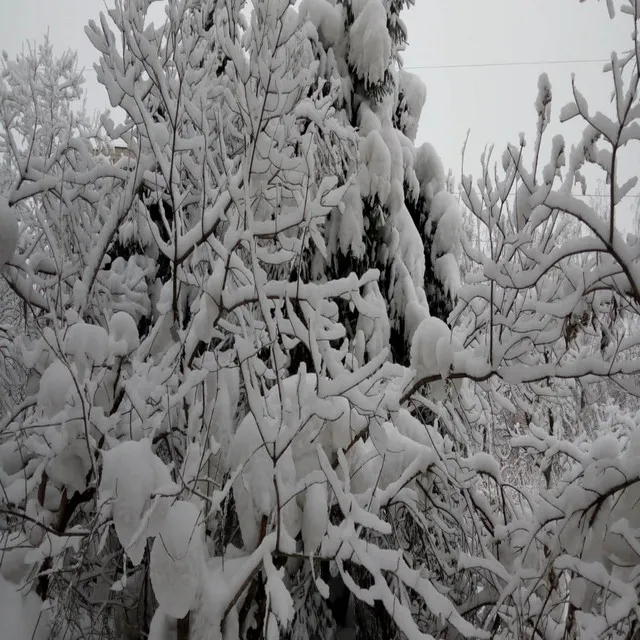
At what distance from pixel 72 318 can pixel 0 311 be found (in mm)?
4285

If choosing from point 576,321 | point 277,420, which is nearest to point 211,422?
point 277,420

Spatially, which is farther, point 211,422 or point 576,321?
point 576,321

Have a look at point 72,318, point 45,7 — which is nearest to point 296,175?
point 72,318

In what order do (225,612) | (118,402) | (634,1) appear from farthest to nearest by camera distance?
(118,402) → (225,612) → (634,1)

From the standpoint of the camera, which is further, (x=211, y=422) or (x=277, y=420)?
(x=277, y=420)

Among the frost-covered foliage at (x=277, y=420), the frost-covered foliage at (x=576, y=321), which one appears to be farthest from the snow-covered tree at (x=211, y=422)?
the frost-covered foliage at (x=576, y=321)

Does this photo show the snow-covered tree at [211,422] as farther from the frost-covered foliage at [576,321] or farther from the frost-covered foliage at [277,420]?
the frost-covered foliage at [576,321]

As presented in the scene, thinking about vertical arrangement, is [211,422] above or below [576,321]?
below

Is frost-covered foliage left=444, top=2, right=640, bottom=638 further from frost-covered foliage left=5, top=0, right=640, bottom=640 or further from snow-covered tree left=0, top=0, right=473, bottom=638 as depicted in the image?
snow-covered tree left=0, top=0, right=473, bottom=638

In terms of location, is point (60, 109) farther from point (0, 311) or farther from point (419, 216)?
point (419, 216)

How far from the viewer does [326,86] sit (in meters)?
4.77

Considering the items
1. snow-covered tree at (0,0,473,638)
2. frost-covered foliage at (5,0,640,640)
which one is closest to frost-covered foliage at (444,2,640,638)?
frost-covered foliage at (5,0,640,640)

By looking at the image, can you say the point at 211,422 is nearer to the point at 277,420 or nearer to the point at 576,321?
the point at 277,420

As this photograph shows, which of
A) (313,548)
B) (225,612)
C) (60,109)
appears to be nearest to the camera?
(225,612)
